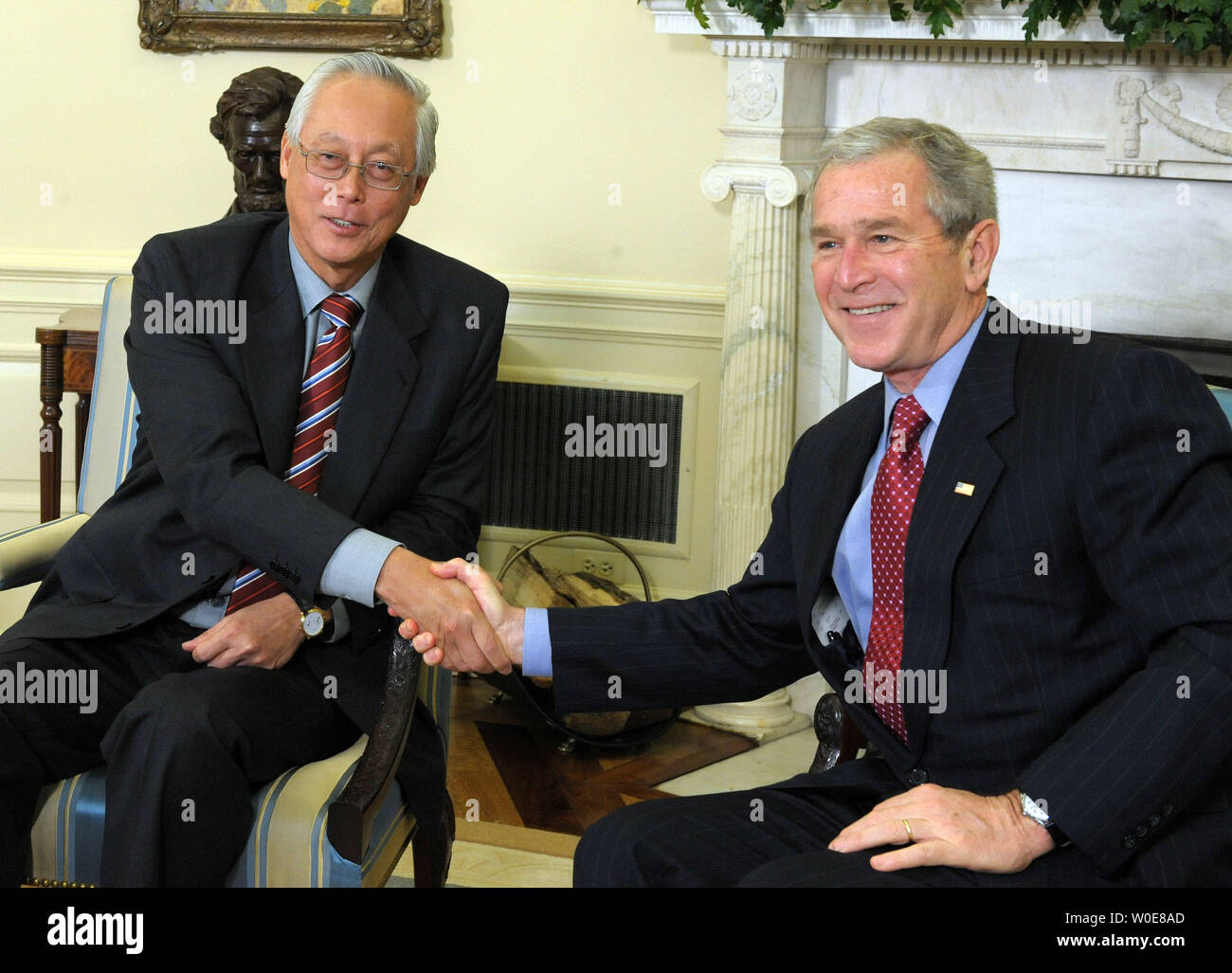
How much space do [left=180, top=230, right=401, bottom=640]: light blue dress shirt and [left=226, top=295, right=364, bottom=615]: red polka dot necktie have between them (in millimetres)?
15

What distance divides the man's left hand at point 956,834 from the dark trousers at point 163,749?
0.96m

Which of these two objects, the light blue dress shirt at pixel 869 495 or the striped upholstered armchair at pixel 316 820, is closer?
the light blue dress shirt at pixel 869 495

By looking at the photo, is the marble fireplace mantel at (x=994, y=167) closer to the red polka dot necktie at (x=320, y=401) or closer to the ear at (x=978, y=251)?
the red polka dot necktie at (x=320, y=401)

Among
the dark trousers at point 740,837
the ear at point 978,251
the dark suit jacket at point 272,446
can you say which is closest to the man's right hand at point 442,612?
the dark suit jacket at point 272,446

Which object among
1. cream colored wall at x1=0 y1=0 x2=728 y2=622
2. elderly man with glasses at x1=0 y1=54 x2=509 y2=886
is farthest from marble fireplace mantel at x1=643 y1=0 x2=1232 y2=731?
elderly man with glasses at x1=0 y1=54 x2=509 y2=886

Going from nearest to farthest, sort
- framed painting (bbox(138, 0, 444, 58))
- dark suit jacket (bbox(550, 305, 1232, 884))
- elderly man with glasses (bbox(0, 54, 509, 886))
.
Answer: dark suit jacket (bbox(550, 305, 1232, 884))
elderly man with glasses (bbox(0, 54, 509, 886))
framed painting (bbox(138, 0, 444, 58))

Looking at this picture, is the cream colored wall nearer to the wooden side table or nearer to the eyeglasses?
the wooden side table

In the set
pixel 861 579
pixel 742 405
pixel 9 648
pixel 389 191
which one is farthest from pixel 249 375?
pixel 742 405

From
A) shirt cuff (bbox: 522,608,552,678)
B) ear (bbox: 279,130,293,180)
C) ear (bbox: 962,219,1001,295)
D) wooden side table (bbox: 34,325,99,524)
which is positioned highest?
ear (bbox: 279,130,293,180)

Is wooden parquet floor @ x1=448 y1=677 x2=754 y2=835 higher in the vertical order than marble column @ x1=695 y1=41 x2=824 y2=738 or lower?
lower

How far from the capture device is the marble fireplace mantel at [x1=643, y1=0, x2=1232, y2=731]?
11.9ft

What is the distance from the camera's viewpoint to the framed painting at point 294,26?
449 centimetres

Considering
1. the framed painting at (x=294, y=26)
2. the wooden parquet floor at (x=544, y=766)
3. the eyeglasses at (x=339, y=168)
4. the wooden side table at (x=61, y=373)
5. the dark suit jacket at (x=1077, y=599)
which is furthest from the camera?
the framed painting at (x=294, y=26)
